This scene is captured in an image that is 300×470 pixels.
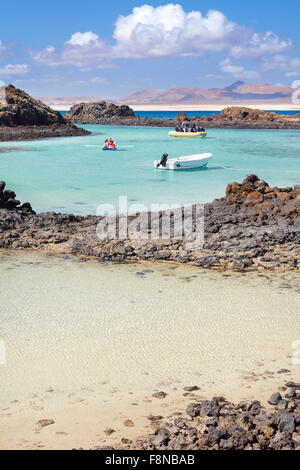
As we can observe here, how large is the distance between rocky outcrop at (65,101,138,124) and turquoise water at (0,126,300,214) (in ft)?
136

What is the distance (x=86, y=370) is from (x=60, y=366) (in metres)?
0.32

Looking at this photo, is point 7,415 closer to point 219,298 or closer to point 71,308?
point 71,308

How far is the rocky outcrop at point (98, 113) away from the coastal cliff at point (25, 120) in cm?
2590

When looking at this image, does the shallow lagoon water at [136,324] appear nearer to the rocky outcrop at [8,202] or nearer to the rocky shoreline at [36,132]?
the rocky outcrop at [8,202]

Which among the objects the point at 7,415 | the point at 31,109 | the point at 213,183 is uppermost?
the point at 31,109

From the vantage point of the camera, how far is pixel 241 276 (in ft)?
32.6

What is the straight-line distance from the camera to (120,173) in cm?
2633

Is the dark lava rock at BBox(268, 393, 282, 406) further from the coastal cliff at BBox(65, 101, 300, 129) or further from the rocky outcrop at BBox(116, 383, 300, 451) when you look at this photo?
the coastal cliff at BBox(65, 101, 300, 129)

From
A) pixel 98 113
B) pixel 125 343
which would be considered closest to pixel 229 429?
pixel 125 343

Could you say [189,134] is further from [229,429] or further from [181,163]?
[229,429]

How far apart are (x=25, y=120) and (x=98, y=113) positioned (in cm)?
3484

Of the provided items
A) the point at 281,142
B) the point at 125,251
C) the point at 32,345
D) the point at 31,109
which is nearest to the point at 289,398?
the point at 32,345

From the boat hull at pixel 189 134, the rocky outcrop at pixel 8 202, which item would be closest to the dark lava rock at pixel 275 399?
the rocky outcrop at pixel 8 202

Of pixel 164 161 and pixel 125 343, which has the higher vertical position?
pixel 164 161
